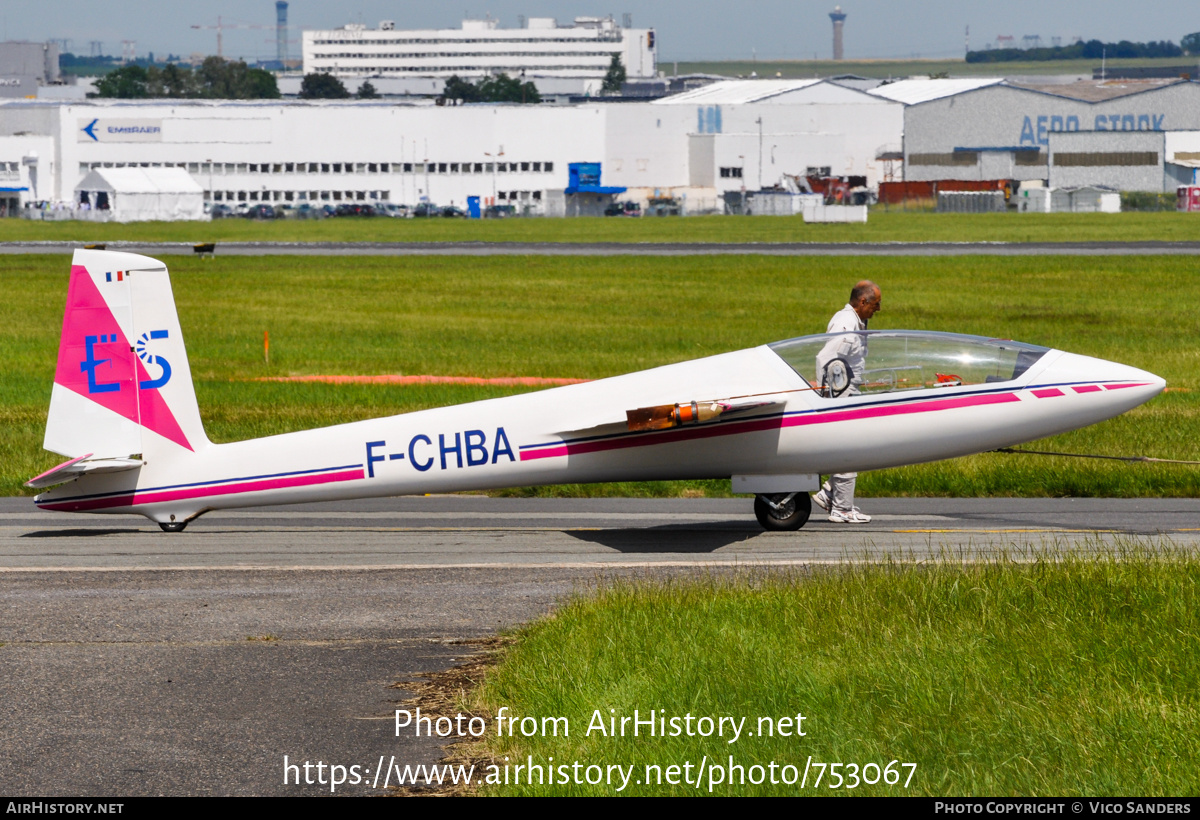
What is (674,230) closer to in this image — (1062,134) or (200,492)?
(1062,134)

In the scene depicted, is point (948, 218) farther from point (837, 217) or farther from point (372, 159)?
point (372, 159)

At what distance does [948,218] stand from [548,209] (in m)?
51.2

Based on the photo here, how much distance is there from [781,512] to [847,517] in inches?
35.6

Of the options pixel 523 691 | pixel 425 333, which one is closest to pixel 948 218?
pixel 425 333

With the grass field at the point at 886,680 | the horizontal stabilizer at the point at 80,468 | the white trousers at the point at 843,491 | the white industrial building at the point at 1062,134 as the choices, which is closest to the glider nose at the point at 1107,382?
the white trousers at the point at 843,491

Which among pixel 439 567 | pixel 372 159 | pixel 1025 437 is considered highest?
pixel 372 159

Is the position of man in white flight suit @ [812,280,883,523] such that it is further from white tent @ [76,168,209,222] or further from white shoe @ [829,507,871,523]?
white tent @ [76,168,209,222]

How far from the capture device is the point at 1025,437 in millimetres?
12859

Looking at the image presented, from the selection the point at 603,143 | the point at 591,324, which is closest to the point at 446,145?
the point at 603,143

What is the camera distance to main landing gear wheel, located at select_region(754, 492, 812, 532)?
43.4 ft

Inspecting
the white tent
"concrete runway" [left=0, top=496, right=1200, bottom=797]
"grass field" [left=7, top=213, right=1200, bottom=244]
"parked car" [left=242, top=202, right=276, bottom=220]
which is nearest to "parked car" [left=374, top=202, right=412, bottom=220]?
"parked car" [left=242, top=202, right=276, bottom=220]

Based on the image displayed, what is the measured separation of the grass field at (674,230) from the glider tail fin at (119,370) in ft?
207

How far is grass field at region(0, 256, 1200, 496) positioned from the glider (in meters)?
3.57

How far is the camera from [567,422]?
1259cm
